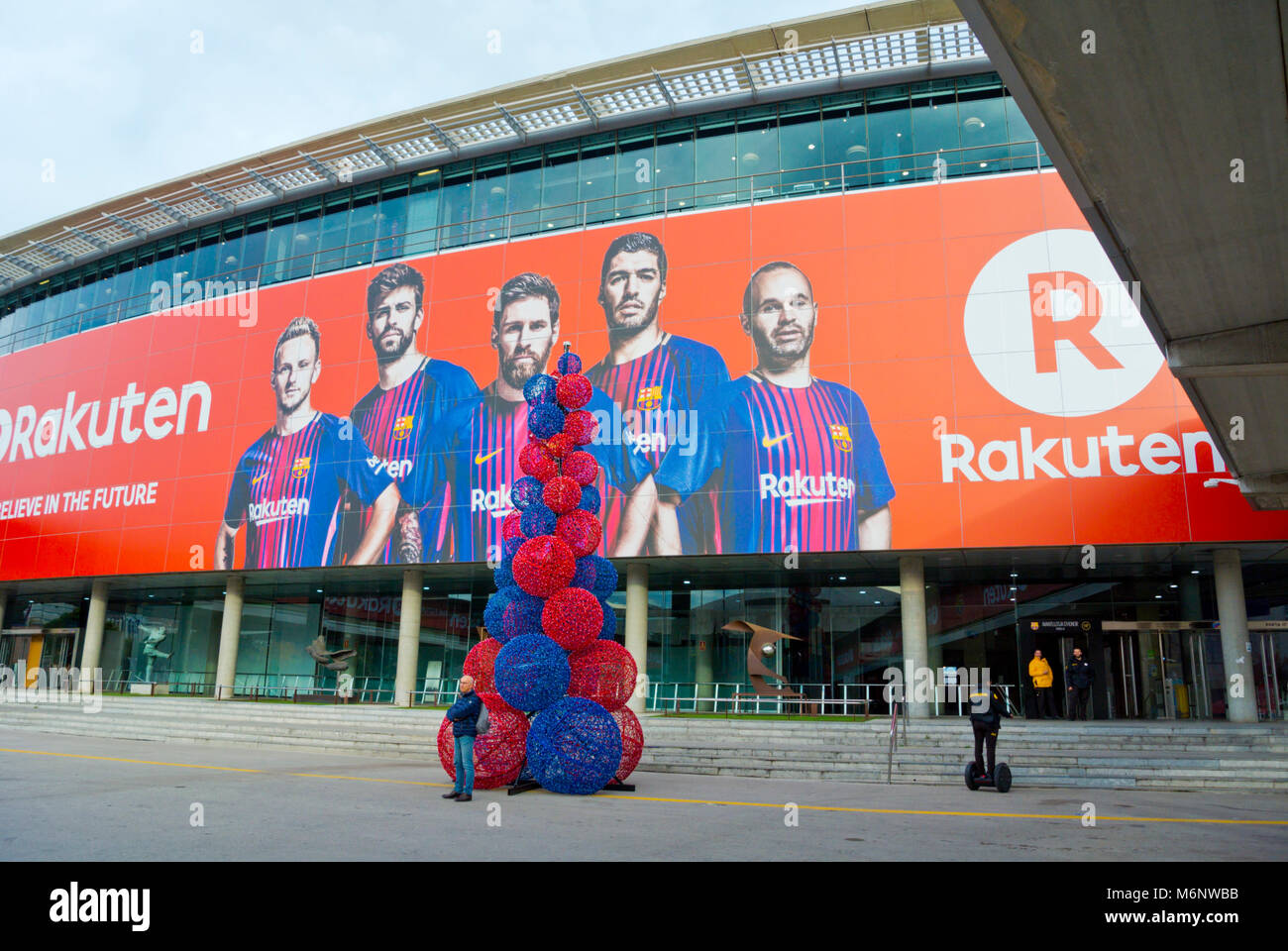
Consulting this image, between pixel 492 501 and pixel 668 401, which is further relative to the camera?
pixel 492 501

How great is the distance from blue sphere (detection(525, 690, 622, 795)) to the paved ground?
9.2 inches

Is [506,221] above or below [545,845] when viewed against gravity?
above

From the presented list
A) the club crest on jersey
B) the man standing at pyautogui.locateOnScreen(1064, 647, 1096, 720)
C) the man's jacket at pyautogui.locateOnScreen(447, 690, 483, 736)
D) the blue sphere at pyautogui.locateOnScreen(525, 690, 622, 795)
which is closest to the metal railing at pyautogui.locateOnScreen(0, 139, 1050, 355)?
the club crest on jersey

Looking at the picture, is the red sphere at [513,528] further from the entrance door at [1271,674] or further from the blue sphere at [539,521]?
the entrance door at [1271,674]

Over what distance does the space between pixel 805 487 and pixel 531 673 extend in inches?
550

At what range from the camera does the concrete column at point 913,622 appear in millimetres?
23688

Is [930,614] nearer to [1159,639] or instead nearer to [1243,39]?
[1159,639]

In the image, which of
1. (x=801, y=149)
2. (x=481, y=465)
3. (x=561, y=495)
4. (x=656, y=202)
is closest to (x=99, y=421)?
(x=481, y=465)

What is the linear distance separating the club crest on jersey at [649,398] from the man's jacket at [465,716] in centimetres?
1518

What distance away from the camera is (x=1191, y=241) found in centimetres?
804

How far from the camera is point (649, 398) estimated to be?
25594 millimetres

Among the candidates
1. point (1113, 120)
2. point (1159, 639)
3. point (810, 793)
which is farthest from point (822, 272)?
point (1113, 120)

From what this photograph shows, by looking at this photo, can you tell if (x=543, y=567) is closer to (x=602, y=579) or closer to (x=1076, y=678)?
(x=602, y=579)

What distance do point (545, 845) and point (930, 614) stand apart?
842 inches
